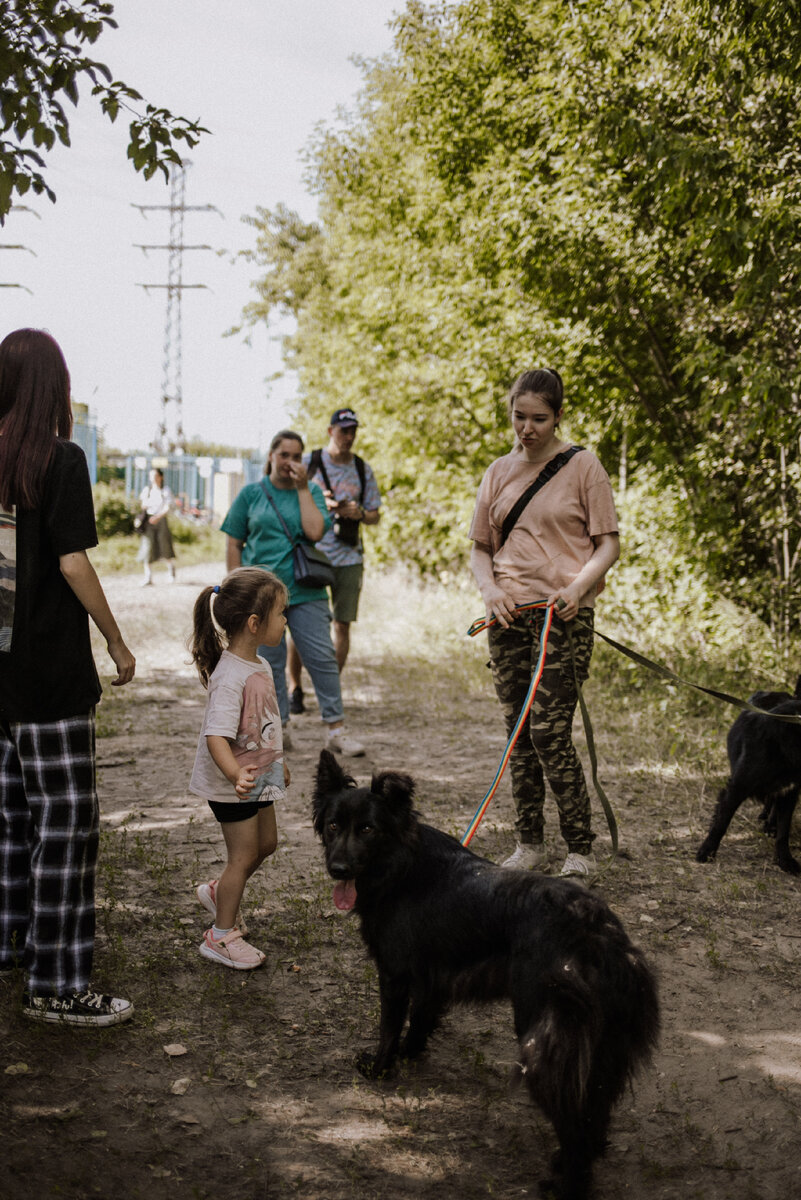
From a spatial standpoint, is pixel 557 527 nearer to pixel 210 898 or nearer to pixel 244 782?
pixel 244 782

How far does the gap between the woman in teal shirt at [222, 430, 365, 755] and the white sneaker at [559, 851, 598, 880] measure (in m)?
2.25

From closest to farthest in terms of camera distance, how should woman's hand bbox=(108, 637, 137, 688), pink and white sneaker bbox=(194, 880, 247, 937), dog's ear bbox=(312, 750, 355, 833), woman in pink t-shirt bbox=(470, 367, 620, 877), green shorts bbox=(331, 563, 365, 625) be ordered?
dog's ear bbox=(312, 750, 355, 833) < woman's hand bbox=(108, 637, 137, 688) < pink and white sneaker bbox=(194, 880, 247, 937) < woman in pink t-shirt bbox=(470, 367, 620, 877) < green shorts bbox=(331, 563, 365, 625)

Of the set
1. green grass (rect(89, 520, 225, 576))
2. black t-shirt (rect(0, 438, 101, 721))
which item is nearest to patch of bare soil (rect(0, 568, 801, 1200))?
black t-shirt (rect(0, 438, 101, 721))

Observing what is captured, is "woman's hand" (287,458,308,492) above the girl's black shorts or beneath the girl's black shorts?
above

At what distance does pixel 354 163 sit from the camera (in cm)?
1661

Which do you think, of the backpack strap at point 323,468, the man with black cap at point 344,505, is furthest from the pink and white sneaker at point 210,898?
the backpack strap at point 323,468

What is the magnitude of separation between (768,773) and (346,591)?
375cm

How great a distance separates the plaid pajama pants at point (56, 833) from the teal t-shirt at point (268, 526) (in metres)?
2.96

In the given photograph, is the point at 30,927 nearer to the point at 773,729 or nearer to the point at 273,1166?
the point at 273,1166

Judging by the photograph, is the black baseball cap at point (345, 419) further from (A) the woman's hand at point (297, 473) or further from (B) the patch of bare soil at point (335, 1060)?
(B) the patch of bare soil at point (335, 1060)

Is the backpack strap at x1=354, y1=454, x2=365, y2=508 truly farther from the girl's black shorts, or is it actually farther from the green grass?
the green grass

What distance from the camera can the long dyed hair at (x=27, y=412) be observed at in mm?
2869

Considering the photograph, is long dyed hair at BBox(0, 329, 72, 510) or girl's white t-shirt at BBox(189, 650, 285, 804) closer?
long dyed hair at BBox(0, 329, 72, 510)

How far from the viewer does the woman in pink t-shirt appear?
399 cm
